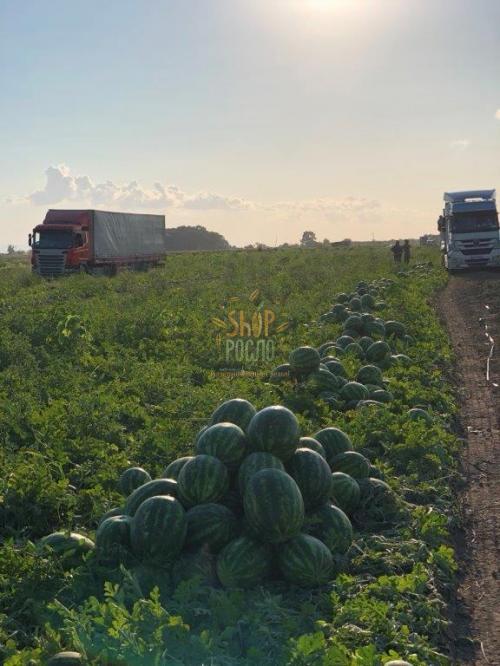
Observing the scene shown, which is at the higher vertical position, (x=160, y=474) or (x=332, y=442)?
(x=332, y=442)

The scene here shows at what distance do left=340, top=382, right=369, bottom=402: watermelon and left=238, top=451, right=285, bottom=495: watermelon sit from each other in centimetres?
430

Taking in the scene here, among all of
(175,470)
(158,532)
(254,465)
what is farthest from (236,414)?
(158,532)

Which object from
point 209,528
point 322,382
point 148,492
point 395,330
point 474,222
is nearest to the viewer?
point 209,528

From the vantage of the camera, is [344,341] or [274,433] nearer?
[274,433]

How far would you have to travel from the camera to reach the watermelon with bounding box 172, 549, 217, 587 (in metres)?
4.91

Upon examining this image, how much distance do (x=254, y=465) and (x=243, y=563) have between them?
0.76m

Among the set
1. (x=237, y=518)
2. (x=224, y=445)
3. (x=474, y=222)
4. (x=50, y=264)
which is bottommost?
(x=237, y=518)

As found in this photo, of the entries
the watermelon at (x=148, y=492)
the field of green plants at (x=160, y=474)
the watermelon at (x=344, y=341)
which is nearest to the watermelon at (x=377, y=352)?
the field of green plants at (x=160, y=474)

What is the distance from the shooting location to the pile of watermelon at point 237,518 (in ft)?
16.3

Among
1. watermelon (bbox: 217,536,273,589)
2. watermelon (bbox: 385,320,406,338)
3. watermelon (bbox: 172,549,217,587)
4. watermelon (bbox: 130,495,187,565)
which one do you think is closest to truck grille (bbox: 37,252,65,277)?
watermelon (bbox: 385,320,406,338)

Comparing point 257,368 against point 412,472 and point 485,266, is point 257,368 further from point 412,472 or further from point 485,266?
point 485,266

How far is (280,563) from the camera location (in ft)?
16.6

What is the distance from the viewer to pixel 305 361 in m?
10.5

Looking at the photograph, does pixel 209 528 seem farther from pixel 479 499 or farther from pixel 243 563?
pixel 479 499
